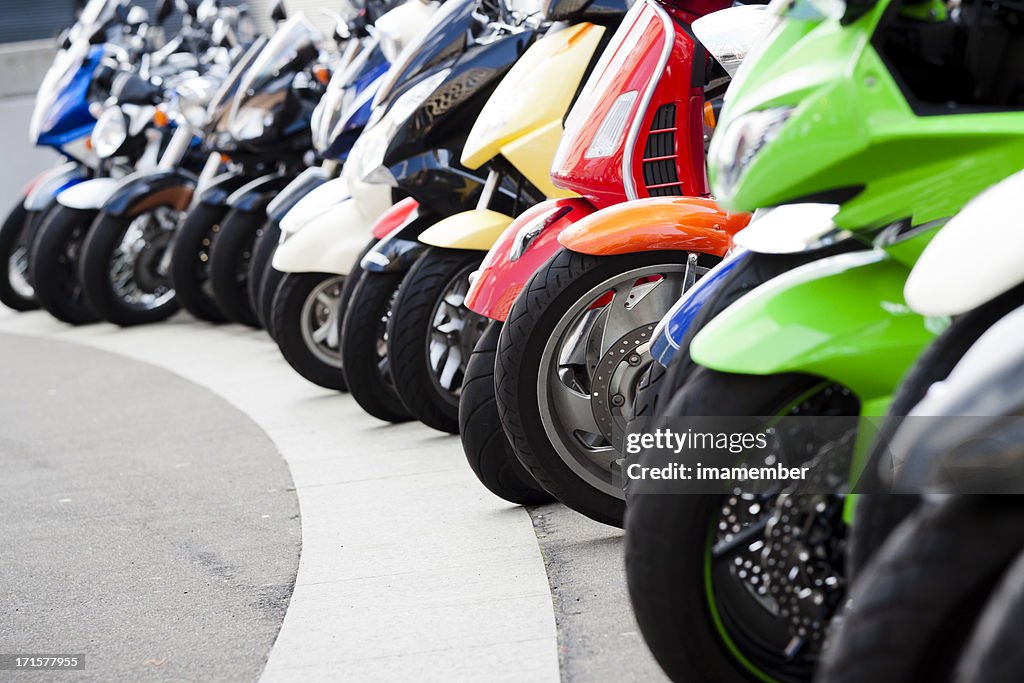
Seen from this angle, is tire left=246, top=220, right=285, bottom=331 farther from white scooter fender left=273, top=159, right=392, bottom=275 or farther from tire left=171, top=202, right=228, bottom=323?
tire left=171, top=202, right=228, bottom=323

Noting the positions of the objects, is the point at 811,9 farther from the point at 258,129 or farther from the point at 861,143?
the point at 258,129

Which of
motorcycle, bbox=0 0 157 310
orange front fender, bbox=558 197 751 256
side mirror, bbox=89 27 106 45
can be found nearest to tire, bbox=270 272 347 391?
orange front fender, bbox=558 197 751 256

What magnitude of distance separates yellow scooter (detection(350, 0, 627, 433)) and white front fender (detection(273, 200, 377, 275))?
0.84 m

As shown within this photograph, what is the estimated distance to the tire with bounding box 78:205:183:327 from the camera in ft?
29.7

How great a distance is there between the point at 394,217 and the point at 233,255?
257cm

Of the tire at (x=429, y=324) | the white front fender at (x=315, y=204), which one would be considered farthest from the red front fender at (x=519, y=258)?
the white front fender at (x=315, y=204)

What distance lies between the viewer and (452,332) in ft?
16.6

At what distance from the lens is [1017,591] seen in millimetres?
1603

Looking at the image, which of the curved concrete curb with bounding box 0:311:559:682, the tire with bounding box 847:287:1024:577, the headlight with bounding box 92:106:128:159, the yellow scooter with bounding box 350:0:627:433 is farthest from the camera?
the headlight with bounding box 92:106:128:159

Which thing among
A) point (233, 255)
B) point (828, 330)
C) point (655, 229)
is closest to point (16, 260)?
point (233, 255)

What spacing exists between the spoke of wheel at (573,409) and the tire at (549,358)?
12 mm

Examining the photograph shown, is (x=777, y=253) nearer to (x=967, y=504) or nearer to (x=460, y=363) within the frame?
(x=967, y=504)

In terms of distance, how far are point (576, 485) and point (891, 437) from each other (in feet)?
5.74

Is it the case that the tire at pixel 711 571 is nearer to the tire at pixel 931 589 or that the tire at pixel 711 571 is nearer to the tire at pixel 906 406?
the tire at pixel 906 406
